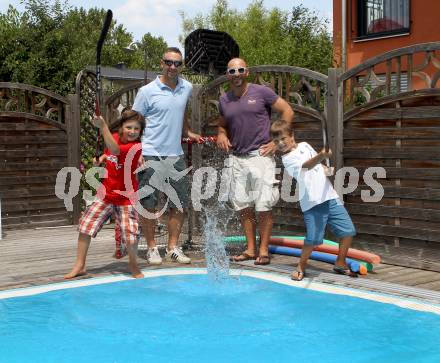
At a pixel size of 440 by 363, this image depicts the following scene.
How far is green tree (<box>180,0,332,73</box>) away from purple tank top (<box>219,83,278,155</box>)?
53.2ft

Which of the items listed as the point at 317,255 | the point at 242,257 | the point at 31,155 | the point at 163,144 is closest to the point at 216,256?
the point at 242,257

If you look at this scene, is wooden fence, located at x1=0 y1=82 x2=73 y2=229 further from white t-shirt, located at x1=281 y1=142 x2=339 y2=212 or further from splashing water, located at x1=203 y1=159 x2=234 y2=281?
white t-shirt, located at x1=281 y1=142 x2=339 y2=212

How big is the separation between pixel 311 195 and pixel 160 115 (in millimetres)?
2008

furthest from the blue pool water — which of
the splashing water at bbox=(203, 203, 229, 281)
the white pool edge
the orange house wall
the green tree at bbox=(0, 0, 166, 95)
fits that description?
the green tree at bbox=(0, 0, 166, 95)

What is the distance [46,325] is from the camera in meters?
4.80

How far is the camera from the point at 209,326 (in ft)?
15.5

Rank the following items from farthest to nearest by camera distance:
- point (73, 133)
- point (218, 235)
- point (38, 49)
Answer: point (38, 49), point (73, 133), point (218, 235)

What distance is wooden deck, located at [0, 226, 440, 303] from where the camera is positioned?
A: 234 inches

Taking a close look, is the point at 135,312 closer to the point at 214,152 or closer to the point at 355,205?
the point at 355,205

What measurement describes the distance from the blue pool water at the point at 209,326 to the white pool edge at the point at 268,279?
0.34ft

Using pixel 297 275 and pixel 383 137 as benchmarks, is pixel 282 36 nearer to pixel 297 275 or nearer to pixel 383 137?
pixel 383 137

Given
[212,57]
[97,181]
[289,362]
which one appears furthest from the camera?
[212,57]

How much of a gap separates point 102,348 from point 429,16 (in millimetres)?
14244

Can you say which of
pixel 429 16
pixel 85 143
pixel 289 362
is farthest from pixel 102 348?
pixel 429 16
